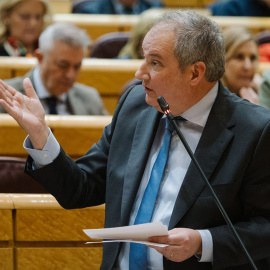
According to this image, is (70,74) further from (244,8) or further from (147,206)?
(244,8)

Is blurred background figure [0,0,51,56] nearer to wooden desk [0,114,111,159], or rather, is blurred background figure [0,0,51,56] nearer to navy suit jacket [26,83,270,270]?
wooden desk [0,114,111,159]

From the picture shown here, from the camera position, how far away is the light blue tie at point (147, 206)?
94cm

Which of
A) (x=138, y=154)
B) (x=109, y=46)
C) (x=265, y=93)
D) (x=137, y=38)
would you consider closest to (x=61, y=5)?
(x=109, y=46)

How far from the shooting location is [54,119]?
1589 millimetres

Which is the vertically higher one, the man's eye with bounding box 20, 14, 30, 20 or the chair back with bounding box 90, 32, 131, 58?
the man's eye with bounding box 20, 14, 30, 20

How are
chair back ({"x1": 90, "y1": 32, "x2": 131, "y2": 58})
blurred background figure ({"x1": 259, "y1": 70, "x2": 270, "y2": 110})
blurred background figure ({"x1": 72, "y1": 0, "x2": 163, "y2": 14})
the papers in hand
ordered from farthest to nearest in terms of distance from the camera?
blurred background figure ({"x1": 72, "y1": 0, "x2": 163, "y2": 14})
chair back ({"x1": 90, "y1": 32, "x2": 131, "y2": 58})
blurred background figure ({"x1": 259, "y1": 70, "x2": 270, "y2": 110})
the papers in hand

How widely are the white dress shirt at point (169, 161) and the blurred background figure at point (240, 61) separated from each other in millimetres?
1081

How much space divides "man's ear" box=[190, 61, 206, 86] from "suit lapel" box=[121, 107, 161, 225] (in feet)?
0.31

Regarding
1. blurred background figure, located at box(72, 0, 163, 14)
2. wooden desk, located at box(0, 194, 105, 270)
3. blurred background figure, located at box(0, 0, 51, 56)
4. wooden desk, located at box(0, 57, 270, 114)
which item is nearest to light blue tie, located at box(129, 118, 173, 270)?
wooden desk, located at box(0, 194, 105, 270)

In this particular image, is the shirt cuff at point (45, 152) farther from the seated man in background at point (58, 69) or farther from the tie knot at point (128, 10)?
the tie knot at point (128, 10)

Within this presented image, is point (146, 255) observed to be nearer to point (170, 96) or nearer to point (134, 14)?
point (170, 96)

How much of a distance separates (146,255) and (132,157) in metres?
0.16

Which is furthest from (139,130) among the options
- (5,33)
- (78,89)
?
(5,33)

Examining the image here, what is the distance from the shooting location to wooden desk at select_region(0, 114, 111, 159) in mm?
1566
